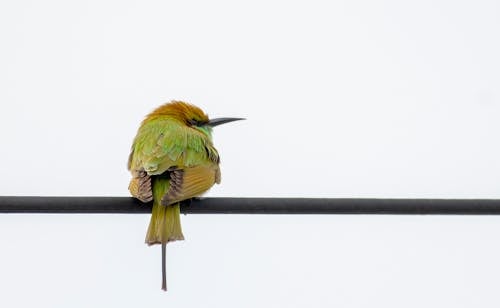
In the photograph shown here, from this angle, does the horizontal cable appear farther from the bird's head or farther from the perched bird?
the bird's head

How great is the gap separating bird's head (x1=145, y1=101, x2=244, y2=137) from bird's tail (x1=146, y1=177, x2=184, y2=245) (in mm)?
1390

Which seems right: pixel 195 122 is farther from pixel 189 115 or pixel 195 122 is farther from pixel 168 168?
pixel 168 168

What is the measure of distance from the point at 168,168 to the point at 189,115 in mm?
1228

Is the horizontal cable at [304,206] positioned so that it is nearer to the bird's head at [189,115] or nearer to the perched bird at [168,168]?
the perched bird at [168,168]

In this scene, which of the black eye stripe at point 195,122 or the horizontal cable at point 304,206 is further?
the black eye stripe at point 195,122

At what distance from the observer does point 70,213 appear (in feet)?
9.00

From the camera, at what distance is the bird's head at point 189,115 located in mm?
5039

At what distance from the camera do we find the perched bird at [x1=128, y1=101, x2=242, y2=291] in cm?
353
